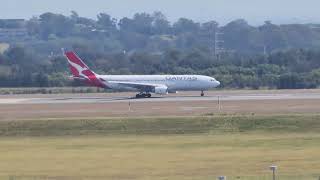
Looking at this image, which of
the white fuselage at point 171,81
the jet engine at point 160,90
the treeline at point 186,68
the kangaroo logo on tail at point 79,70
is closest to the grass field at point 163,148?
the jet engine at point 160,90

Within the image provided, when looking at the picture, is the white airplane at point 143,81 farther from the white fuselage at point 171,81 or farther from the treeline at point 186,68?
the treeline at point 186,68

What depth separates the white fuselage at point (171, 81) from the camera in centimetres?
9494

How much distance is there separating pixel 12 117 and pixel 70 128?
311 inches

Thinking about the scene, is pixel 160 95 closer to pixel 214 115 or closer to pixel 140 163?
pixel 214 115

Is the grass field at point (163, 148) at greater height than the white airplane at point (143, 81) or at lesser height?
lesser

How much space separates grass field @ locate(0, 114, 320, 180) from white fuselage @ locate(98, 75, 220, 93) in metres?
31.9

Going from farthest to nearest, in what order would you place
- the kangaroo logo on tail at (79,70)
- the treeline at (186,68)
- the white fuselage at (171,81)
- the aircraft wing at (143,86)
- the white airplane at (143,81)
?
the treeline at (186,68) < the kangaroo logo on tail at (79,70) < the white fuselage at (171,81) < the white airplane at (143,81) < the aircraft wing at (143,86)

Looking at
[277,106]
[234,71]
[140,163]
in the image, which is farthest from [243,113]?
[234,71]

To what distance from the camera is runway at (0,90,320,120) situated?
68.1 meters

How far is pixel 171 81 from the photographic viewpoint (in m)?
95.1

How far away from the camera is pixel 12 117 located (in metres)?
67.2

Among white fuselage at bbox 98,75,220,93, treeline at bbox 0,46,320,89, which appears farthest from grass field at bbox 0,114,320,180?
treeline at bbox 0,46,320,89

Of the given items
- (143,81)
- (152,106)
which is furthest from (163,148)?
(143,81)

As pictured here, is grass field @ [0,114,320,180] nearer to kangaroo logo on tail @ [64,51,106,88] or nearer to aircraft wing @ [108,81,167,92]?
aircraft wing @ [108,81,167,92]
